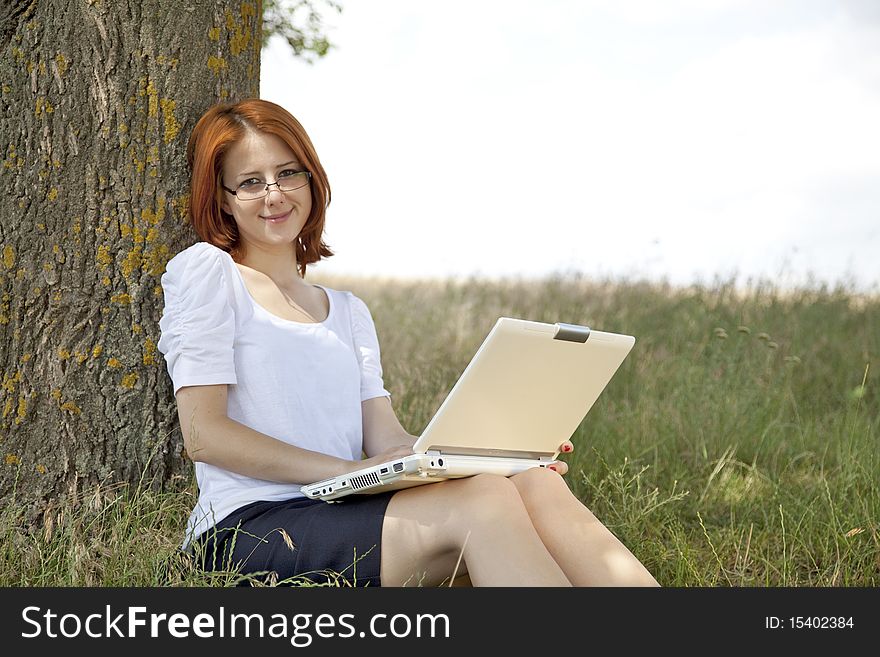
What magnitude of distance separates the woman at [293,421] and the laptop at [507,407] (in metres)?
0.07

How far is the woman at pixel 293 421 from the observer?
2438mm

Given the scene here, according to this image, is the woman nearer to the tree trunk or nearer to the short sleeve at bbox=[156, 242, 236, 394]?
the short sleeve at bbox=[156, 242, 236, 394]

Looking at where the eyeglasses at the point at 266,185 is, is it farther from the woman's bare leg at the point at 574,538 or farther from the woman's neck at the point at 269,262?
the woman's bare leg at the point at 574,538

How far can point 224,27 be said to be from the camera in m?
3.24

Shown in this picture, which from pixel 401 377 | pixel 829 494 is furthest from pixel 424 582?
pixel 401 377

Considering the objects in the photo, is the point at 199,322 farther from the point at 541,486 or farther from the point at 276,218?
the point at 541,486

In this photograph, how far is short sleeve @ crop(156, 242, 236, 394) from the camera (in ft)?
8.68

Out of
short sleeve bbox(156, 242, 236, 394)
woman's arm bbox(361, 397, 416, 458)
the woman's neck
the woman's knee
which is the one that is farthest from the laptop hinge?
the woman's neck

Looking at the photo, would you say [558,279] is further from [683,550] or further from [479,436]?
[479,436]

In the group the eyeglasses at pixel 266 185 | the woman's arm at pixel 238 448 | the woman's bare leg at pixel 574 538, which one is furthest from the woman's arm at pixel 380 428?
the eyeglasses at pixel 266 185

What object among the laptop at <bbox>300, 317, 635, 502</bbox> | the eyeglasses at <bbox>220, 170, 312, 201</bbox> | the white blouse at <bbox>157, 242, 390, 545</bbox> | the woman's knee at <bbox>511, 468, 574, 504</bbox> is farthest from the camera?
the eyeglasses at <bbox>220, 170, 312, 201</bbox>

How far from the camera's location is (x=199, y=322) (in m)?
2.66

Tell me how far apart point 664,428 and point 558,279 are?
3.45m

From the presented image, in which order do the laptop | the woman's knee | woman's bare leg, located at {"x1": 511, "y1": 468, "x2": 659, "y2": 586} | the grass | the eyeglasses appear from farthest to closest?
the grass, the eyeglasses, the woman's knee, woman's bare leg, located at {"x1": 511, "y1": 468, "x2": 659, "y2": 586}, the laptop
